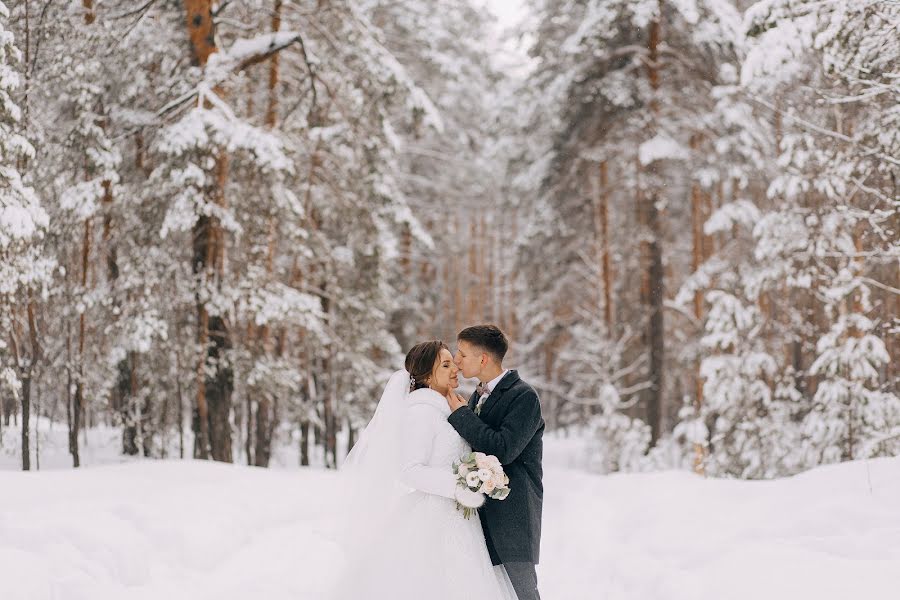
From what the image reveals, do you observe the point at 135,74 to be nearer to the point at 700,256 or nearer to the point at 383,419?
the point at 383,419

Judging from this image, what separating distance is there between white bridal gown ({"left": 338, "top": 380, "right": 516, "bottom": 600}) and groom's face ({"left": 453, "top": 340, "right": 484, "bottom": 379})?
9.3 inches

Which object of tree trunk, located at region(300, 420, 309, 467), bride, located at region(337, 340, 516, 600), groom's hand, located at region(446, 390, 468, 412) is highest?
groom's hand, located at region(446, 390, 468, 412)

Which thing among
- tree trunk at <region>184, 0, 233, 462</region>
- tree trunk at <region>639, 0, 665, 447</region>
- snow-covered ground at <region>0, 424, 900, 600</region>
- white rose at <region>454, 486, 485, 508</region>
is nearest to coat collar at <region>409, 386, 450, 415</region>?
white rose at <region>454, 486, 485, 508</region>

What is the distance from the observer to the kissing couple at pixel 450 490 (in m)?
4.46

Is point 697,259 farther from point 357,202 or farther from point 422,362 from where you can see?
point 422,362

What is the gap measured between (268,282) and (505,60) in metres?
33.3

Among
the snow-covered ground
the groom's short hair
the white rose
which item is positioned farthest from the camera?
the snow-covered ground

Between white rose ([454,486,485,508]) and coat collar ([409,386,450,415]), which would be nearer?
white rose ([454,486,485,508])

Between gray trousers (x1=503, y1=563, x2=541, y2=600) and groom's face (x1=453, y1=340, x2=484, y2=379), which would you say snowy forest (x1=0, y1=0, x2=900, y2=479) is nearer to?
groom's face (x1=453, y1=340, x2=484, y2=379)

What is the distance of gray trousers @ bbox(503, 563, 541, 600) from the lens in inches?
181

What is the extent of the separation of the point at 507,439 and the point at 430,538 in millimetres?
786

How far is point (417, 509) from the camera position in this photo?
15.4 feet

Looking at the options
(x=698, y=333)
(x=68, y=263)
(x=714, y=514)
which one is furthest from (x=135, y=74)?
(x=698, y=333)

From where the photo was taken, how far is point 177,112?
11.0 m
